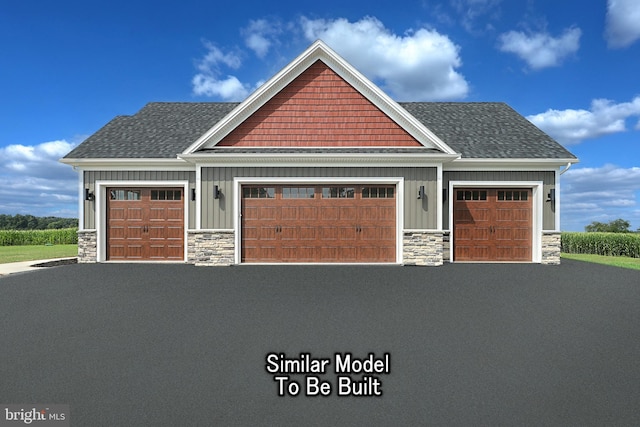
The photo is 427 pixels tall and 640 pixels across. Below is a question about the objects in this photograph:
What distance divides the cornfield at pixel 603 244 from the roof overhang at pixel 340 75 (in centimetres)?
1518

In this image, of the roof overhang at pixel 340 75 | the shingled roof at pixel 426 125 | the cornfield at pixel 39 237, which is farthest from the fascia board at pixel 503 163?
the cornfield at pixel 39 237

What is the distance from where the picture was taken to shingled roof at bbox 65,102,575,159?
13047 millimetres

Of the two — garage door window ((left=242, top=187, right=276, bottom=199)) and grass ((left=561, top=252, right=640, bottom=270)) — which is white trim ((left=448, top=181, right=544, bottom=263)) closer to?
grass ((left=561, top=252, right=640, bottom=270))

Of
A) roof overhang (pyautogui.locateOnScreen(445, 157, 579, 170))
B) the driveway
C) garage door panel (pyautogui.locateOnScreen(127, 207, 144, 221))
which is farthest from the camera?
garage door panel (pyautogui.locateOnScreen(127, 207, 144, 221))

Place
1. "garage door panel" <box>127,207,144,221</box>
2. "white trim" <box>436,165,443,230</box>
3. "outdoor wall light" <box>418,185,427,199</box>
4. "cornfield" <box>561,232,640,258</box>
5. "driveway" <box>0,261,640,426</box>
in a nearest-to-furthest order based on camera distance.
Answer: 1. "driveway" <box>0,261,640,426</box>
2. "outdoor wall light" <box>418,185,427,199</box>
3. "white trim" <box>436,165,443,230</box>
4. "garage door panel" <box>127,207,144,221</box>
5. "cornfield" <box>561,232,640,258</box>

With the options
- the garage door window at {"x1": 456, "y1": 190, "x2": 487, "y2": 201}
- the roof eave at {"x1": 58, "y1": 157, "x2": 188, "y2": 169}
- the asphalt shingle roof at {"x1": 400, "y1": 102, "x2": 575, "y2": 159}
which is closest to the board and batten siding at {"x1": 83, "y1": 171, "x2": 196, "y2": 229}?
the roof eave at {"x1": 58, "y1": 157, "x2": 188, "y2": 169}

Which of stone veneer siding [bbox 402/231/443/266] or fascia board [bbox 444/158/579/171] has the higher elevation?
fascia board [bbox 444/158/579/171]

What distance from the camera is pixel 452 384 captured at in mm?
3492

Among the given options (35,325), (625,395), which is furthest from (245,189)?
(625,395)

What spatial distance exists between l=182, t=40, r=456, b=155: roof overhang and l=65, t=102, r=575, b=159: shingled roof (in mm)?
2020

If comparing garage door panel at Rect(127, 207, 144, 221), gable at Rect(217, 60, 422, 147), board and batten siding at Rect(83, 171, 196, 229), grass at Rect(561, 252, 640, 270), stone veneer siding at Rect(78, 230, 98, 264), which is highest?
gable at Rect(217, 60, 422, 147)

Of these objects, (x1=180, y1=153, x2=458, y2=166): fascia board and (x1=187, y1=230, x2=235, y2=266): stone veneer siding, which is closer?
(x1=180, y1=153, x2=458, y2=166): fascia board

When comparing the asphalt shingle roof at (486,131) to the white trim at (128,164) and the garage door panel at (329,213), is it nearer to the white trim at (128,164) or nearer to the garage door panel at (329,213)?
the garage door panel at (329,213)

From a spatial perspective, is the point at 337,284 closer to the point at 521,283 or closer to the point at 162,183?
the point at 521,283
